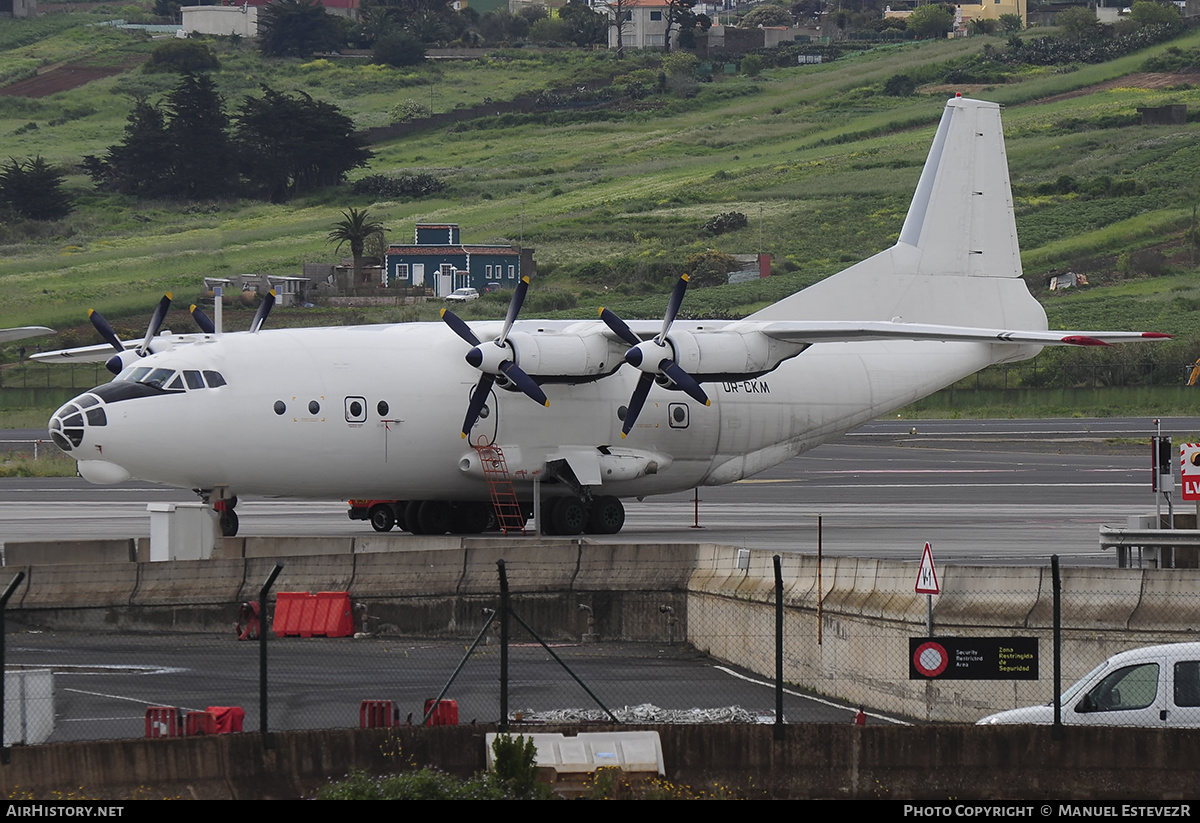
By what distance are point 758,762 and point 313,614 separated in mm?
9751

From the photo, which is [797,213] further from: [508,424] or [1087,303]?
[508,424]

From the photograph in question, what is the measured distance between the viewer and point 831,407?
38.9 meters

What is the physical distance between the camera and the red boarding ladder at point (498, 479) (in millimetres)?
34312

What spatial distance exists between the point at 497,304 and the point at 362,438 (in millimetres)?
76054

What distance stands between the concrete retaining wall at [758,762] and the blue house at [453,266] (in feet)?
337

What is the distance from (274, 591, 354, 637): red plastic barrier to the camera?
2416 cm

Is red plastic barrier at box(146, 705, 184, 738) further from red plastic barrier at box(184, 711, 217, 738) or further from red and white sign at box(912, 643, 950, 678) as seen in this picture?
red and white sign at box(912, 643, 950, 678)

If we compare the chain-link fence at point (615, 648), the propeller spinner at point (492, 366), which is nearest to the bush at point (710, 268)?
the propeller spinner at point (492, 366)

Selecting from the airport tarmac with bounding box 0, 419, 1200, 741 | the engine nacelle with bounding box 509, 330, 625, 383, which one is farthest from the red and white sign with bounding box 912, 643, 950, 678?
the engine nacelle with bounding box 509, 330, 625, 383

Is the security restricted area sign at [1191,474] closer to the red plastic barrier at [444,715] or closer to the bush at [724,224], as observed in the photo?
the red plastic barrier at [444,715]

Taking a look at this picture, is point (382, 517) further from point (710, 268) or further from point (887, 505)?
point (710, 268)

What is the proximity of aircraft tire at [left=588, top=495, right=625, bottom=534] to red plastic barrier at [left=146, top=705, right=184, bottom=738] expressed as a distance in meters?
19.6

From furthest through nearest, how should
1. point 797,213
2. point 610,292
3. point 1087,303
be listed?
point 797,213 → point 610,292 → point 1087,303
